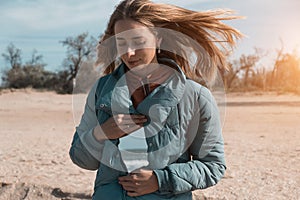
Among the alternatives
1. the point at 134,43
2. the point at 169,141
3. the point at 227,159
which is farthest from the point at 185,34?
the point at 227,159

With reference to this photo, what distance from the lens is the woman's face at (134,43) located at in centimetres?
167

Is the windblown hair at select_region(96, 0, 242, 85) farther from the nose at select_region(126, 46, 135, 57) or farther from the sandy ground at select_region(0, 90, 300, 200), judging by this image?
the sandy ground at select_region(0, 90, 300, 200)

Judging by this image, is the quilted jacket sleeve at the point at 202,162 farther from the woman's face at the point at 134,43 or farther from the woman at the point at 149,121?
the woman's face at the point at 134,43

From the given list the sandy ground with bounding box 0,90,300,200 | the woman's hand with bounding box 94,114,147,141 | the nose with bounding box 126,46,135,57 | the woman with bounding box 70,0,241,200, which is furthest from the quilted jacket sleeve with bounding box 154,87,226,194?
the sandy ground with bounding box 0,90,300,200

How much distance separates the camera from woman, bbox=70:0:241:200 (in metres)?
1.60

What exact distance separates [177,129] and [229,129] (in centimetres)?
718

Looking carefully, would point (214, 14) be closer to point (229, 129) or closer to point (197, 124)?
point (197, 124)

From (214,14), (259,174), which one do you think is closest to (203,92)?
(214,14)

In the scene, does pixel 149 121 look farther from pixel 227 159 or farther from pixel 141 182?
pixel 227 159

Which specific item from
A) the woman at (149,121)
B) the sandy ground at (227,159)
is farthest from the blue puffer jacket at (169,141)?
the sandy ground at (227,159)

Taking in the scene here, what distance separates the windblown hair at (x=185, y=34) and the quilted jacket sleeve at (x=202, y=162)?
0.20 m

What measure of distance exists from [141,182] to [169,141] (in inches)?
6.4

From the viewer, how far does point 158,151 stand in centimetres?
160

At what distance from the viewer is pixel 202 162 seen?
165 centimetres
